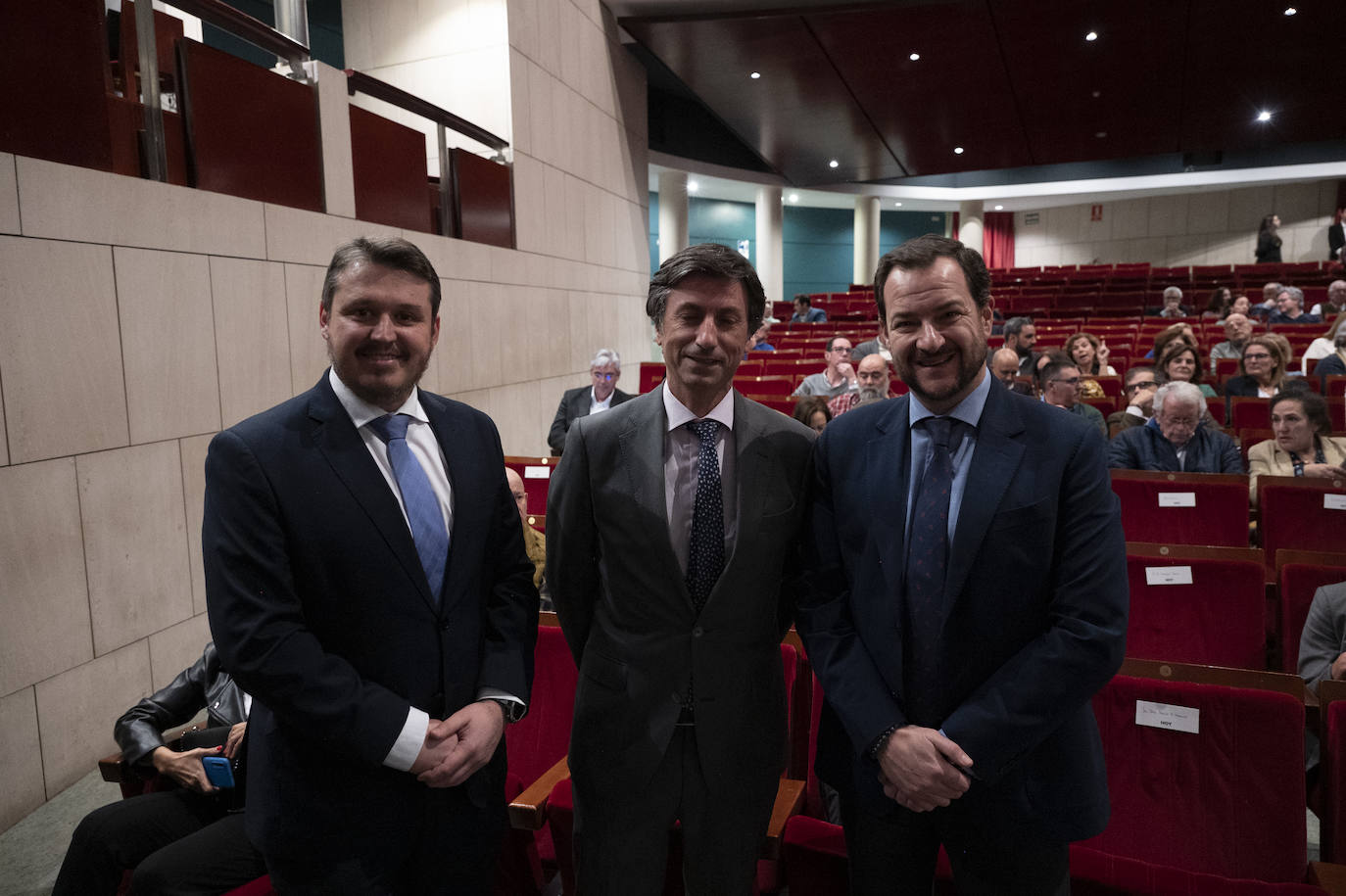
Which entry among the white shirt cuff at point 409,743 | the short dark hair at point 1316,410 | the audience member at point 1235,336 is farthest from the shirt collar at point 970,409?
the audience member at point 1235,336

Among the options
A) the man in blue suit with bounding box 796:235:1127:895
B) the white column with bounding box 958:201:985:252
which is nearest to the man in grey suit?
the man in blue suit with bounding box 796:235:1127:895

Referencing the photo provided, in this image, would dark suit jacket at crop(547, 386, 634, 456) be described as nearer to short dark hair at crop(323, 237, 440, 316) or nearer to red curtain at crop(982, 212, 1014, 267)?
short dark hair at crop(323, 237, 440, 316)

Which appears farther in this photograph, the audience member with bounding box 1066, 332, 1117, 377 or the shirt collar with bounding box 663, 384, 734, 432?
the audience member with bounding box 1066, 332, 1117, 377

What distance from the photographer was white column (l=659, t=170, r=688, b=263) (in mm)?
12977

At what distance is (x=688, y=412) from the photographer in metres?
1.34

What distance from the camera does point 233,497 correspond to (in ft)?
3.60

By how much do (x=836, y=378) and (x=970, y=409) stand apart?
3575 mm

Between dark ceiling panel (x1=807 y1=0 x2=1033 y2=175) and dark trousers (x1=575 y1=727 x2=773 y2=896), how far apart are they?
783 centimetres

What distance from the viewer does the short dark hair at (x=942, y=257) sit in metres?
1.24

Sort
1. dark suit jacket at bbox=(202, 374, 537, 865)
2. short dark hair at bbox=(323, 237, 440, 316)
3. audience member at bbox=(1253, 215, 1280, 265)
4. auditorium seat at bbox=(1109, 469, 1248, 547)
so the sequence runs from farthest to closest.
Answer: audience member at bbox=(1253, 215, 1280, 265) < auditorium seat at bbox=(1109, 469, 1248, 547) < short dark hair at bbox=(323, 237, 440, 316) < dark suit jacket at bbox=(202, 374, 537, 865)

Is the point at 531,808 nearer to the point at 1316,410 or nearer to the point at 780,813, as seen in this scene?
the point at 780,813

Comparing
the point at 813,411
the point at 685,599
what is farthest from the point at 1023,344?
the point at 685,599

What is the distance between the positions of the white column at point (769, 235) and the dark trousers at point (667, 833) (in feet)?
45.4

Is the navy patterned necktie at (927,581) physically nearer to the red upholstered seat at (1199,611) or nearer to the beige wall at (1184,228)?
the red upholstered seat at (1199,611)
